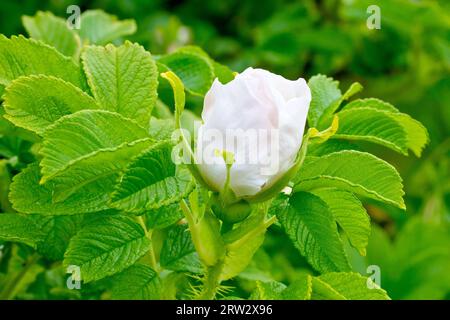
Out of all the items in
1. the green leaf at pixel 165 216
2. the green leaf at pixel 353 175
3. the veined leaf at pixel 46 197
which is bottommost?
the green leaf at pixel 165 216

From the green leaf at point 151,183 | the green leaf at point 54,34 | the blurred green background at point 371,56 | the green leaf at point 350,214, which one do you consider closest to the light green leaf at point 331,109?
the green leaf at point 350,214

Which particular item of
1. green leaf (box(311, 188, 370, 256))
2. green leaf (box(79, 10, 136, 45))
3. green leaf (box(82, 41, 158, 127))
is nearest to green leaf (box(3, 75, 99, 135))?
green leaf (box(82, 41, 158, 127))

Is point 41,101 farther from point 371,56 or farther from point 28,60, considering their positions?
point 371,56

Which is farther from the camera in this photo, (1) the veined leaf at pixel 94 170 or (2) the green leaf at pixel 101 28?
(2) the green leaf at pixel 101 28

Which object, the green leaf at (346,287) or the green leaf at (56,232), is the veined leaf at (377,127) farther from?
the green leaf at (56,232)

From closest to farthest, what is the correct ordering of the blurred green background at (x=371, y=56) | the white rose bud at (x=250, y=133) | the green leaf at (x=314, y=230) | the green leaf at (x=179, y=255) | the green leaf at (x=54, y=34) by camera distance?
the white rose bud at (x=250, y=133), the green leaf at (x=314, y=230), the green leaf at (x=179, y=255), the green leaf at (x=54, y=34), the blurred green background at (x=371, y=56)

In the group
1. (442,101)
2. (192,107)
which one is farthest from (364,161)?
(442,101)
